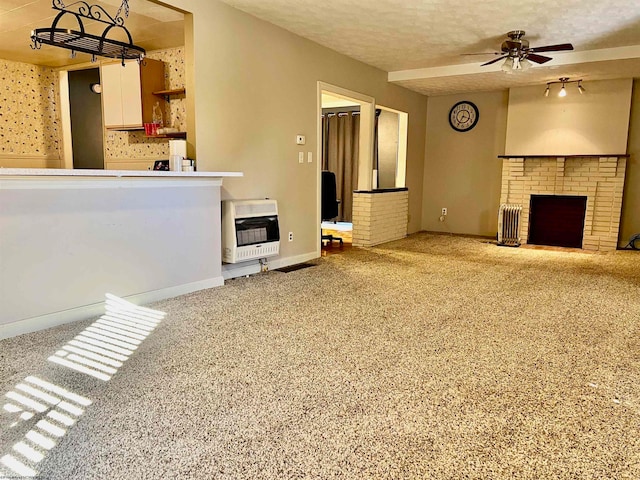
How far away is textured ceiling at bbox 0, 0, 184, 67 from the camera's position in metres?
3.81

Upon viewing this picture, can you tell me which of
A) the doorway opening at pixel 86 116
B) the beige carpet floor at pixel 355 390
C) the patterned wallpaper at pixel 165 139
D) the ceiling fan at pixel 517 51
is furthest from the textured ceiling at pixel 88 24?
the ceiling fan at pixel 517 51

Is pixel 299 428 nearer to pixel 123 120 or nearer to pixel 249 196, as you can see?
pixel 249 196

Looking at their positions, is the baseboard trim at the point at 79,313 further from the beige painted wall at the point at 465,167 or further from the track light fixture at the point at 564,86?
the track light fixture at the point at 564,86

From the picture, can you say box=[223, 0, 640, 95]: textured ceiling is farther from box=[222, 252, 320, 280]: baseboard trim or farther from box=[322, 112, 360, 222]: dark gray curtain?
box=[322, 112, 360, 222]: dark gray curtain

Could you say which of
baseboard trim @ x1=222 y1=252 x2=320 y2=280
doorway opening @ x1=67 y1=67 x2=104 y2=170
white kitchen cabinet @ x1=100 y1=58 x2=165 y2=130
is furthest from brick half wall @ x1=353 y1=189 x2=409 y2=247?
doorway opening @ x1=67 y1=67 x2=104 y2=170

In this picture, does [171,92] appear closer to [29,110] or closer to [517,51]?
[29,110]

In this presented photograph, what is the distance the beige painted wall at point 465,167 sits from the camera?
707cm

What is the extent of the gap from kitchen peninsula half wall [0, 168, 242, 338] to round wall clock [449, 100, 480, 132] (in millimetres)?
4870

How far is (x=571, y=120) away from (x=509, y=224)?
1.67 m

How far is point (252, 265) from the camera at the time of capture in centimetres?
436

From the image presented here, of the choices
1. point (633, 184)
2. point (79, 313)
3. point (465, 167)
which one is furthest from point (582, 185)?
point (79, 313)

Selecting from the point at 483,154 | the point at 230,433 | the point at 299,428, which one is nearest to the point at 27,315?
the point at 230,433

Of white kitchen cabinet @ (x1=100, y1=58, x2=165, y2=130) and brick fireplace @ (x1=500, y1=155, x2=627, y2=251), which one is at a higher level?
white kitchen cabinet @ (x1=100, y1=58, x2=165, y2=130)

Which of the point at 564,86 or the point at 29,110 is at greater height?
the point at 564,86
